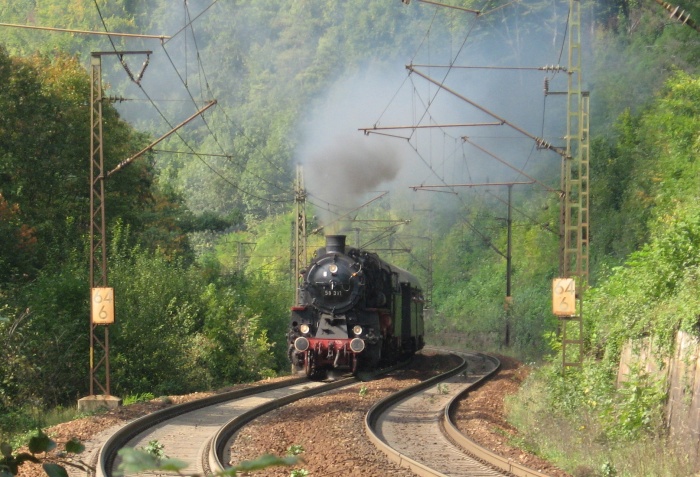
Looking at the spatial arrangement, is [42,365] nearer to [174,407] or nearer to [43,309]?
[43,309]

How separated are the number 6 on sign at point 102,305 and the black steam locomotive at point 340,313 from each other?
6.86 metres

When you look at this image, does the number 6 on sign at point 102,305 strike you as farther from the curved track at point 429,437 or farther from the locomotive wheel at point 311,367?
the locomotive wheel at point 311,367

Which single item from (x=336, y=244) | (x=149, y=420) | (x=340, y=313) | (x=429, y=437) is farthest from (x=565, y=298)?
(x=336, y=244)

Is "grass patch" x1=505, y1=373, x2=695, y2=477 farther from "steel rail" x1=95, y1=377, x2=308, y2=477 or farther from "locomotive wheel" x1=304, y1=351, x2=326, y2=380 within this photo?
"locomotive wheel" x1=304, y1=351, x2=326, y2=380

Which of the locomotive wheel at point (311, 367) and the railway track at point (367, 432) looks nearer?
the railway track at point (367, 432)

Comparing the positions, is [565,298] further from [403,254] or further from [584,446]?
[403,254]

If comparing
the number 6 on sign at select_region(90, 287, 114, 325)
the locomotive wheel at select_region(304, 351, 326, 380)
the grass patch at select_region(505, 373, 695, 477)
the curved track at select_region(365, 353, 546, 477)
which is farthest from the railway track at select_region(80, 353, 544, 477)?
the number 6 on sign at select_region(90, 287, 114, 325)

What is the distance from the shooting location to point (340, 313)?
25.2 meters

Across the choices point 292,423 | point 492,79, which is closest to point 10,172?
point 292,423

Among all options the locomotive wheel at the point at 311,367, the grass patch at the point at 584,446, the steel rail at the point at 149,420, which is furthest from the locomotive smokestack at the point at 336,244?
the grass patch at the point at 584,446

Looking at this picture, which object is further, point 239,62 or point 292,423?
point 239,62

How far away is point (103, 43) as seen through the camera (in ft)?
375

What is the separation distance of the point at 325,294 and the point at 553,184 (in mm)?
37898

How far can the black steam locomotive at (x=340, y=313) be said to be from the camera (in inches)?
985
